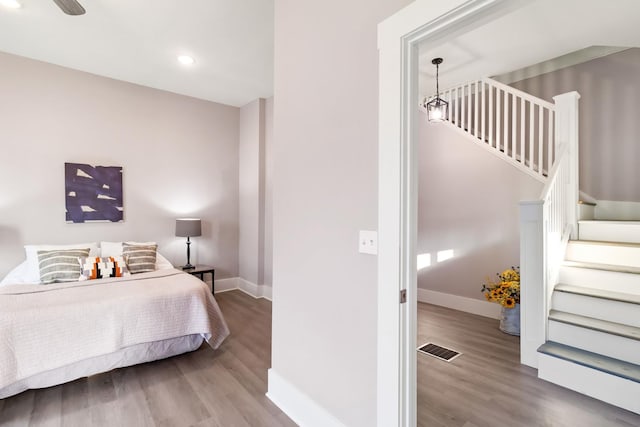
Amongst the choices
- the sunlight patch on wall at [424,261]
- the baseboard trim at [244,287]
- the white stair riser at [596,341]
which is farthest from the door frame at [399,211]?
the baseboard trim at [244,287]

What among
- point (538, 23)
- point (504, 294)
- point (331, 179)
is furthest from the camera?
point (504, 294)

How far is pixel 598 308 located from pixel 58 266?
478 cm

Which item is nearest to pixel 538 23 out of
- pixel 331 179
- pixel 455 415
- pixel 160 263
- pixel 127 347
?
pixel 331 179

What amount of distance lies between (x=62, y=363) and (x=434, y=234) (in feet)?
13.4

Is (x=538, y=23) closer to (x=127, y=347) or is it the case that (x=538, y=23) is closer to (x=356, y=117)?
(x=356, y=117)

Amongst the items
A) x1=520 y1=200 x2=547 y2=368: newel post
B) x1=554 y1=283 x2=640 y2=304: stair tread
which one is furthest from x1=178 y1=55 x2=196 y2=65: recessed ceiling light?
x1=554 y1=283 x2=640 y2=304: stair tread

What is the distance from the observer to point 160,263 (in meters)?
3.71

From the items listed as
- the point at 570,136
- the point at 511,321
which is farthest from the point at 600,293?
the point at 570,136

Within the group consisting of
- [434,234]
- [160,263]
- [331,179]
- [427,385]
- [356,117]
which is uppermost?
[356,117]

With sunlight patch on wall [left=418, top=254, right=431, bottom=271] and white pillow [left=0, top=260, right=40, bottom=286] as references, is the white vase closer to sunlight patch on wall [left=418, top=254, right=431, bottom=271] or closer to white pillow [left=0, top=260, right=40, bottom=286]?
sunlight patch on wall [left=418, top=254, right=431, bottom=271]

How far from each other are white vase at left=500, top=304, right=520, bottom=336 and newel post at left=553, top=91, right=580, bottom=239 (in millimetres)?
974

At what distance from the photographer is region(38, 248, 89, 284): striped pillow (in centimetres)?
289

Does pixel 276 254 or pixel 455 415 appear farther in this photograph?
pixel 276 254

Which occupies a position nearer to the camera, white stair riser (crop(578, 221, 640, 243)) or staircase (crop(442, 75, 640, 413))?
staircase (crop(442, 75, 640, 413))
